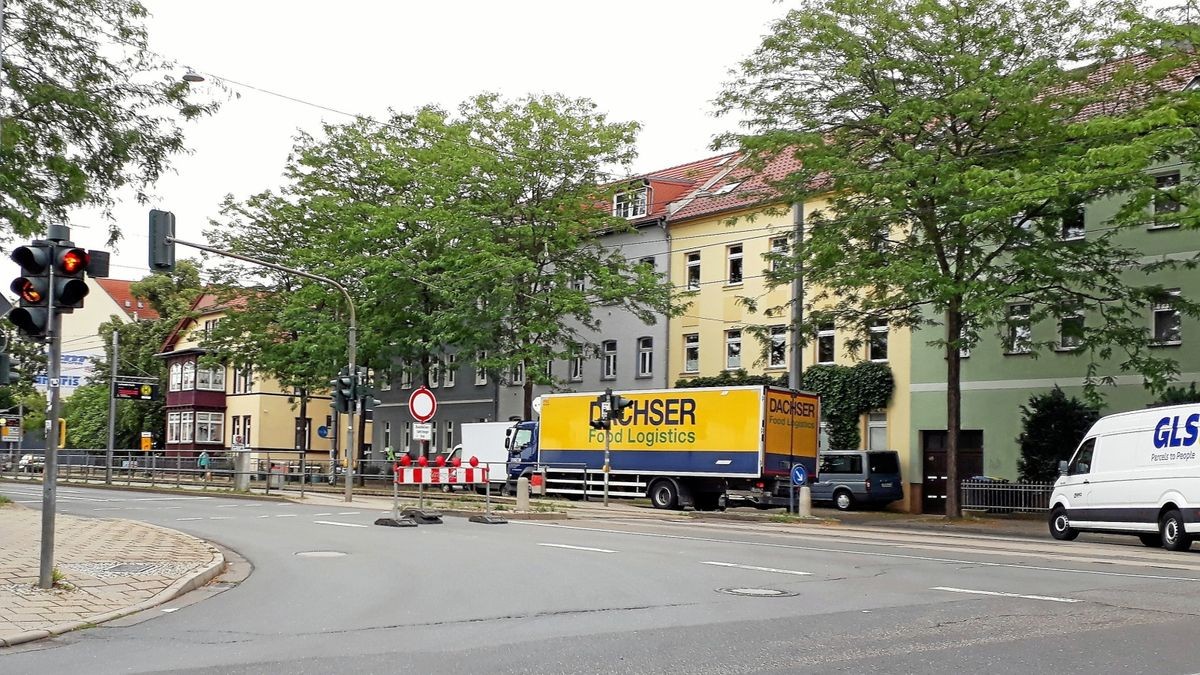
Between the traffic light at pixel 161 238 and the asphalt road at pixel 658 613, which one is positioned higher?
the traffic light at pixel 161 238

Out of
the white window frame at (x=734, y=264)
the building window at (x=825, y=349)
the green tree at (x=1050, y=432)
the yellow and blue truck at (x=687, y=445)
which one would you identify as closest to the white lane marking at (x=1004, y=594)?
the yellow and blue truck at (x=687, y=445)

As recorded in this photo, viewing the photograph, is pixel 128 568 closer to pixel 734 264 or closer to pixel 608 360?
pixel 734 264

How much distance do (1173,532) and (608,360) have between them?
31435 mm

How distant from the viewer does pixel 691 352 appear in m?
47.8

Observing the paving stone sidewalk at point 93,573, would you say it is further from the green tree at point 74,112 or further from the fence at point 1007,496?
the fence at point 1007,496

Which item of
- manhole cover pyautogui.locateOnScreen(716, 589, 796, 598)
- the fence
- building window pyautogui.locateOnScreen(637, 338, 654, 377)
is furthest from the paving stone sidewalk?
building window pyautogui.locateOnScreen(637, 338, 654, 377)

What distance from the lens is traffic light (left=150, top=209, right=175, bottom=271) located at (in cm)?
2206

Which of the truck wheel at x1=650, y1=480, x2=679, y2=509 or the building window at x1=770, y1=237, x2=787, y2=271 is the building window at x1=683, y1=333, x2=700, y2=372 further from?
the building window at x1=770, y1=237, x2=787, y2=271

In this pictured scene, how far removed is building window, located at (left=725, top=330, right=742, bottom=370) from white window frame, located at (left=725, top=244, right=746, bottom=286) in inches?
71.3

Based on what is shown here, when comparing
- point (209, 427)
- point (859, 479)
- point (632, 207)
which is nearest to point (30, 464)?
point (209, 427)

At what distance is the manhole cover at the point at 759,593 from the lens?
1215 centimetres

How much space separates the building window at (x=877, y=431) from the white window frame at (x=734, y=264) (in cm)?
755

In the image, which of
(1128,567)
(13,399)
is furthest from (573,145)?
(13,399)

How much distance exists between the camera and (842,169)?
29062 millimetres
